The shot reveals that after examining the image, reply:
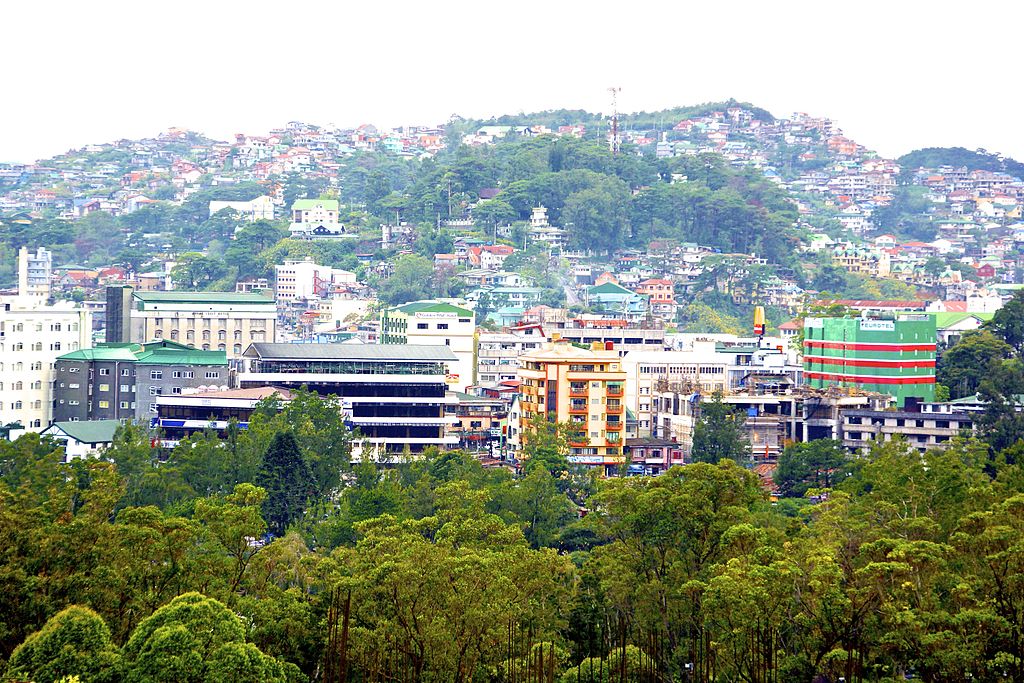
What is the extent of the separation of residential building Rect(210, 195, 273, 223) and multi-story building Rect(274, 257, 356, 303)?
84.0 feet

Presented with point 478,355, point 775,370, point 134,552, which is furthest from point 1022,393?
point 134,552

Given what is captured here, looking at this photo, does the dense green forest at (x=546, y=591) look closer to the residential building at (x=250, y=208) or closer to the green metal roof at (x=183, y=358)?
the green metal roof at (x=183, y=358)

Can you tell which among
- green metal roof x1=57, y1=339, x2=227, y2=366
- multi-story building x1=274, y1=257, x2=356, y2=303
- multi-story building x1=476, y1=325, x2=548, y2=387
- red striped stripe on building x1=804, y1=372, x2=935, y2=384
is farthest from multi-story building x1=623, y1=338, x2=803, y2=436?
multi-story building x1=274, y1=257, x2=356, y2=303

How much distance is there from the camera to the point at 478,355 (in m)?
83.6

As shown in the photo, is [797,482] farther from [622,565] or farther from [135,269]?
[135,269]

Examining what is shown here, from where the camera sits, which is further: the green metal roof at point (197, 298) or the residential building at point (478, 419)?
the green metal roof at point (197, 298)

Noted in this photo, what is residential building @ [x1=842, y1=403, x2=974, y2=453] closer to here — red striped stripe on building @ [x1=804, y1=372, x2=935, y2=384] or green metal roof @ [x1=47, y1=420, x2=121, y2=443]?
red striped stripe on building @ [x1=804, y1=372, x2=935, y2=384]

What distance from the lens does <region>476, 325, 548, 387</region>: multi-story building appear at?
8325 cm

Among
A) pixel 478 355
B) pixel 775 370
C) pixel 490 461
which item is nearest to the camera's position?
pixel 490 461

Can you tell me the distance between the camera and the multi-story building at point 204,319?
8125 cm

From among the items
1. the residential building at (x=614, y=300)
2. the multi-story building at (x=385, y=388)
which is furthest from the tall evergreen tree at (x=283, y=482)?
the residential building at (x=614, y=300)

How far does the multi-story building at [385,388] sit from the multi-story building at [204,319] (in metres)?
19.9

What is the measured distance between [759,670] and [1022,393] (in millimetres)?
36398

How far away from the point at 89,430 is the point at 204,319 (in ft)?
81.4
